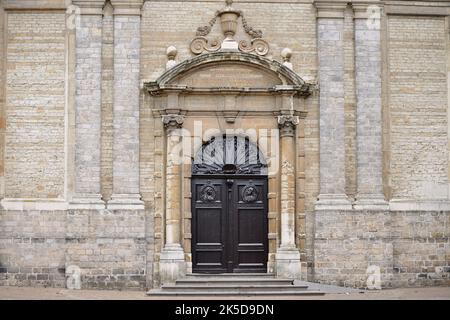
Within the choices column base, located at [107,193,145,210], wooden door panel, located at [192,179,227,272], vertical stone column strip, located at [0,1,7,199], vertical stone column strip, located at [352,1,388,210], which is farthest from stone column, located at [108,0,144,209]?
vertical stone column strip, located at [352,1,388,210]

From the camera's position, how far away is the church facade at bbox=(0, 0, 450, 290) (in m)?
16.6

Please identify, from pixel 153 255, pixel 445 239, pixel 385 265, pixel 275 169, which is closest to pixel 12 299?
pixel 153 255

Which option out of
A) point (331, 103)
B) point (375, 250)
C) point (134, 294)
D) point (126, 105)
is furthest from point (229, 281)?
point (331, 103)

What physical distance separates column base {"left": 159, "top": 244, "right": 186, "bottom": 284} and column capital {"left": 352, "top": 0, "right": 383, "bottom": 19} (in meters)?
6.14

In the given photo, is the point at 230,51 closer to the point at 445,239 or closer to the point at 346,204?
the point at 346,204

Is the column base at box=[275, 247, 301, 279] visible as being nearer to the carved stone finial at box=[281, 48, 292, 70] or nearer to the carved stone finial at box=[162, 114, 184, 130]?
the carved stone finial at box=[162, 114, 184, 130]

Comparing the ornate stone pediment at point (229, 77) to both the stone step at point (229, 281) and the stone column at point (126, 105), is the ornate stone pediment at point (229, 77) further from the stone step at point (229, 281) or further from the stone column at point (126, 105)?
the stone step at point (229, 281)

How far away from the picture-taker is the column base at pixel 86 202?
1648 cm

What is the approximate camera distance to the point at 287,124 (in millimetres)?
16859

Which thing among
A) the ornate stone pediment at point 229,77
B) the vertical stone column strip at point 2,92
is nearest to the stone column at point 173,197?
the ornate stone pediment at point 229,77

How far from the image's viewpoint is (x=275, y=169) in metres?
17.0

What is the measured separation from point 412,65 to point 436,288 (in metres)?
4.65

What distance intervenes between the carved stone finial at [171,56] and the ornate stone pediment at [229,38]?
41cm

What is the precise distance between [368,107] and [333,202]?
2.11 meters
